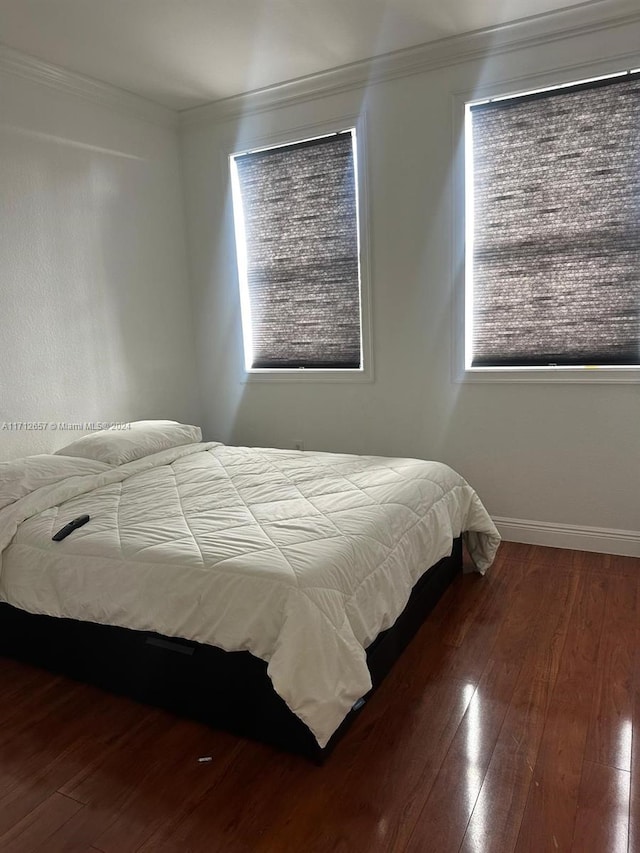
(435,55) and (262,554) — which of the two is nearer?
(262,554)

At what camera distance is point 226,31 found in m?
2.85

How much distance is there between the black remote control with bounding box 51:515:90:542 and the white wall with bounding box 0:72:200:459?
98 cm

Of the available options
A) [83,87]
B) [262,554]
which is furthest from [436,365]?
Answer: [83,87]

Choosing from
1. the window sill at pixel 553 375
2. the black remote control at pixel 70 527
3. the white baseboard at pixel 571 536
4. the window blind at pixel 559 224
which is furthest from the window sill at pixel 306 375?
the black remote control at pixel 70 527

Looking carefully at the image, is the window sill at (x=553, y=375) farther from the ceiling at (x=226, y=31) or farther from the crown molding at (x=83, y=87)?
the crown molding at (x=83, y=87)

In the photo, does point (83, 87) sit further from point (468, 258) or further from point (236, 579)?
point (236, 579)

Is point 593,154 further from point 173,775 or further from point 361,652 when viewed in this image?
point 173,775

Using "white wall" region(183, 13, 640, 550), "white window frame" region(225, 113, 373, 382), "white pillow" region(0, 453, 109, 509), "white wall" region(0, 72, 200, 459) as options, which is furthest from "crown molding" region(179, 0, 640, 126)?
"white pillow" region(0, 453, 109, 509)

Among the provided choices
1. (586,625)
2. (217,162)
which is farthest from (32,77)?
(586,625)

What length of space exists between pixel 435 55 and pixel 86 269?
2.27 metres

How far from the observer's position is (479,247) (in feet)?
10.7

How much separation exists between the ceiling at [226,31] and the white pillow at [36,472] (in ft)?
6.53

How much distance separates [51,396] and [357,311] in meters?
1.87

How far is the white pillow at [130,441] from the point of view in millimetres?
3039
